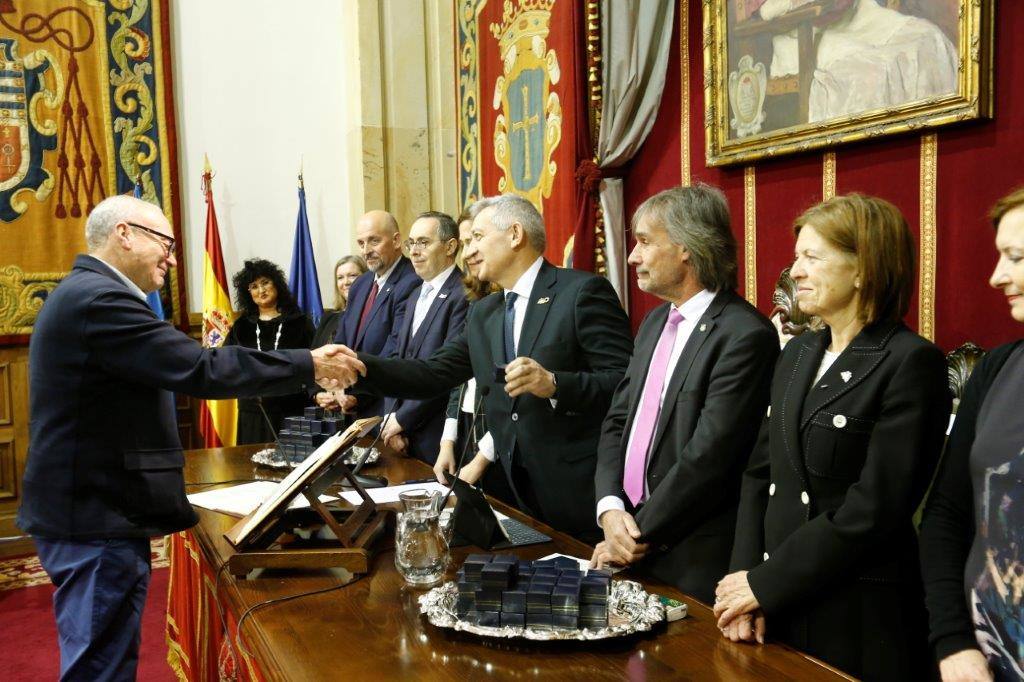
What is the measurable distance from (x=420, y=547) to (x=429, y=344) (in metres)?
2.03

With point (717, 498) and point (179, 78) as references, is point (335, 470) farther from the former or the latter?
point (179, 78)

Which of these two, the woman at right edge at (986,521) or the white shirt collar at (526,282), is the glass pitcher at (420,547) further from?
the white shirt collar at (526,282)

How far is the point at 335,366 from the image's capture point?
264 centimetres

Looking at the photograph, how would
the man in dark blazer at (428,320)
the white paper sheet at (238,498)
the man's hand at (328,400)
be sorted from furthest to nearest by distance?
the man's hand at (328,400)
the man in dark blazer at (428,320)
the white paper sheet at (238,498)

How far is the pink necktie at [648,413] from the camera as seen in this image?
2.16 meters

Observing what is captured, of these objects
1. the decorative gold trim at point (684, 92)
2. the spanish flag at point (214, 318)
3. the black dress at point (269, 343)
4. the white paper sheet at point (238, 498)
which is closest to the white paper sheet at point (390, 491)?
the white paper sheet at point (238, 498)

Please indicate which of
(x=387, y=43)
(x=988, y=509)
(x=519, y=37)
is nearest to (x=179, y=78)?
(x=387, y=43)

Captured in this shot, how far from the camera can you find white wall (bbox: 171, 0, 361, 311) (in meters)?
6.20

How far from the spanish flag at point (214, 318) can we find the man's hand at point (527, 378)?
401 centimetres

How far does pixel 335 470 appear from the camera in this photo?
1.95 metres

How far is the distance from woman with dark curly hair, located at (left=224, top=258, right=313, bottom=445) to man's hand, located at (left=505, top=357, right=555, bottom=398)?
305cm

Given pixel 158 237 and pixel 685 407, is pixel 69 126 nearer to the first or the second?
pixel 158 237

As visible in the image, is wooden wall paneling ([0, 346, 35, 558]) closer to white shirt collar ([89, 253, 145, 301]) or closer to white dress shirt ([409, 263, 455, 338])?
white dress shirt ([409, 263, 455, 338])

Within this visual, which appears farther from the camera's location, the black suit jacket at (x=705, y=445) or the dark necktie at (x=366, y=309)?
the dark necktie at (x=366, y=309)
